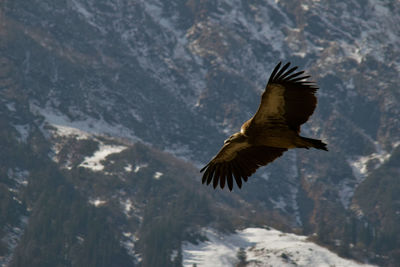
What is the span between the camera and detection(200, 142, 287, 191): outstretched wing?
A: 2647 centimetres

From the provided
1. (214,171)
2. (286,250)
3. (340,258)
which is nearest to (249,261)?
(286,250)

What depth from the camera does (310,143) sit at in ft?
76.1

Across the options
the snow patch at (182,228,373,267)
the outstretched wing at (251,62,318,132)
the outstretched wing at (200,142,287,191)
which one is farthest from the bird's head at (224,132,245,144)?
the snow patch at (182,228,373,267)

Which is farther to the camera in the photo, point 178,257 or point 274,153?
point 178,257

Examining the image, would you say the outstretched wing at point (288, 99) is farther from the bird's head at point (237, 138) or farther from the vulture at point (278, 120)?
the bird's head at point (237, 138)

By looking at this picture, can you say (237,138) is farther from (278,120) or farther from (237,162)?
(278,120)

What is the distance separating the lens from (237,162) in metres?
27.2

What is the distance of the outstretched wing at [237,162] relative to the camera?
2647 centimetres

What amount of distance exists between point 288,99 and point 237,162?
14.5 ft

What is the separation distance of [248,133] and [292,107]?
6.33ft

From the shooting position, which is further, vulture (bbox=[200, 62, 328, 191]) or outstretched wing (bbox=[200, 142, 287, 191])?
outstretched wing (bbox=[200, 142, 287, 191])

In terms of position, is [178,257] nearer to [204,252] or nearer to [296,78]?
[204,252]

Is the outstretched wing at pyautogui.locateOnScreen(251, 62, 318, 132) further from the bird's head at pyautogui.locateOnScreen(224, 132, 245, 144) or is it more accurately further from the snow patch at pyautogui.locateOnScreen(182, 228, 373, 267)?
the snow patch at pyautogui.locateOnScreen(182, 228, 373, 267)

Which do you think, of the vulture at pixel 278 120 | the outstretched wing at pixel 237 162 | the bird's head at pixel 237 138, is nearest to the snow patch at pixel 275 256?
the outstretched wing at pixel 237 162
